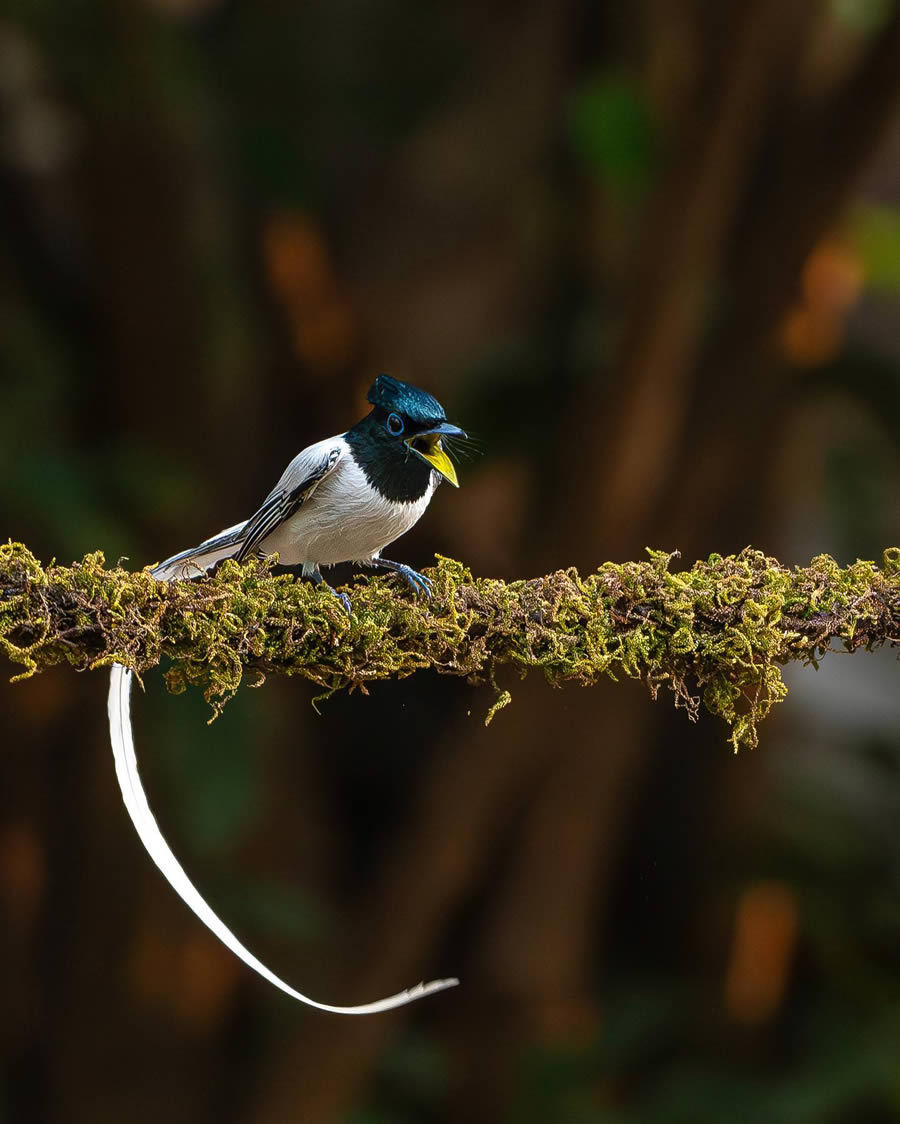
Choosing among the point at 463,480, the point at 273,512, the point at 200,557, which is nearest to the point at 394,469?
the point at 273,512

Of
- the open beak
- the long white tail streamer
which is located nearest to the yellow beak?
the open beak

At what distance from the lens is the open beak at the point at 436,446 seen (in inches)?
71.2

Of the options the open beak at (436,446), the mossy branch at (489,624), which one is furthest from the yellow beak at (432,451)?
A: the mossy branch at (489,624)

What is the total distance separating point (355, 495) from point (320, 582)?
0.15 m

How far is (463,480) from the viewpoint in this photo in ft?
15.8

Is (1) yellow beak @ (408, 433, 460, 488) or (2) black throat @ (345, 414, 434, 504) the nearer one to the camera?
(1) yellow beak @ (408, 433, 460, 488)

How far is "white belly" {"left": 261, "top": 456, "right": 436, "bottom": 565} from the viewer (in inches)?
75.0

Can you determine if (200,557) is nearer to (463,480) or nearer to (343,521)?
(343,521)

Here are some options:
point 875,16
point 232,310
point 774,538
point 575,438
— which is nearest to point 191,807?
point 575,438

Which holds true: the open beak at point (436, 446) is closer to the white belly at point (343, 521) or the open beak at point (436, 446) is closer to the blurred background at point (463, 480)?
the white belly at point (343, 521)

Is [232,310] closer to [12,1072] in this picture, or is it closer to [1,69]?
[1,69]

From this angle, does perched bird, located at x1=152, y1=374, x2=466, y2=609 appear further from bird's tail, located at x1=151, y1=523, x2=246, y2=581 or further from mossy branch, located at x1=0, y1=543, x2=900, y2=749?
mossy branch, located at x1=0, y1=543, x2=900, y2=749

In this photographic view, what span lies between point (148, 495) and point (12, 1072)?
297 centimetres

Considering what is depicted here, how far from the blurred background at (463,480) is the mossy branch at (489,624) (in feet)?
7.55
